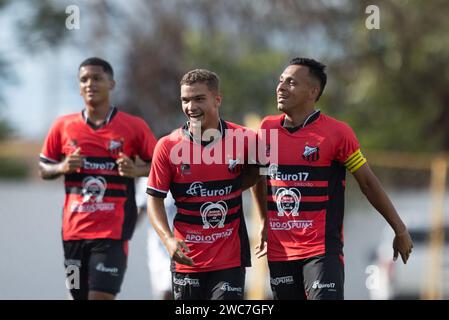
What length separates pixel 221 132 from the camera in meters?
6.75

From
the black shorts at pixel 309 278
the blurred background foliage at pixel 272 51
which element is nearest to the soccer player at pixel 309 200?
the black shorts at pixel 309 278

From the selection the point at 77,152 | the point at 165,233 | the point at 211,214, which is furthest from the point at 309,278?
the point at 77,152

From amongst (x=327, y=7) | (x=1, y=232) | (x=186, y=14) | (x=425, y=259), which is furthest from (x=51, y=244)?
(x=186, y=14)

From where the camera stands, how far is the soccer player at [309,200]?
21.8 feet

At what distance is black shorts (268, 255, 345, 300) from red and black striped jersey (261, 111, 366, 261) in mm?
56

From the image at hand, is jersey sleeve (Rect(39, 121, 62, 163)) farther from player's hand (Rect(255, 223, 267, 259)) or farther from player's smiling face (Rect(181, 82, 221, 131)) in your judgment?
player's hand (Rect(255, 223, 267, 259))

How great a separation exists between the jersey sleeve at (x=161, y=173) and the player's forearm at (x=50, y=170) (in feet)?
5.20

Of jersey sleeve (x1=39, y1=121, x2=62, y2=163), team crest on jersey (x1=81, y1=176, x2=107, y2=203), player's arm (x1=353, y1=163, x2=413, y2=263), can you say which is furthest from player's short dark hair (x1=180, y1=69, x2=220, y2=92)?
jersey sleeve (x1=39, y1=121, x2=62, y2=163)

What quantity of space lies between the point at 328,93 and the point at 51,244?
488 inches

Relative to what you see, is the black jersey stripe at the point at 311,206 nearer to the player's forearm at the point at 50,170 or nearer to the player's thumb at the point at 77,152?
the player's thumb at the point at 77,152

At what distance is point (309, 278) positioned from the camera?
21.6ft

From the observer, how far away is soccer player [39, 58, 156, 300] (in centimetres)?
807

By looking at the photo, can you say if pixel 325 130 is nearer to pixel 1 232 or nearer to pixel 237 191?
pixel 237 191

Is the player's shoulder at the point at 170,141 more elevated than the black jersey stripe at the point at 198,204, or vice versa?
the player's shoulder at the point at 170,141
